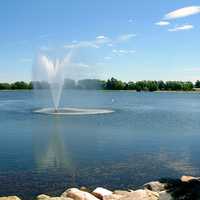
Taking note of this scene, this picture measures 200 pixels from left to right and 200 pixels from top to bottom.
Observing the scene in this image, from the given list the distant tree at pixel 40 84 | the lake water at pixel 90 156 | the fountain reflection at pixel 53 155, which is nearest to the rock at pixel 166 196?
the lake water at pixel 90 156

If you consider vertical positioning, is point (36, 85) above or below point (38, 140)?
above

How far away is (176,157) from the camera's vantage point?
87.1 ft

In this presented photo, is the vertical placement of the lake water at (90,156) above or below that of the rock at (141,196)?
below

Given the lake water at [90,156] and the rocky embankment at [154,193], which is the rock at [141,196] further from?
the lake water at [90,156]

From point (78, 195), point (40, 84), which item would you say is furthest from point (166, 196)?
point (40, 84)

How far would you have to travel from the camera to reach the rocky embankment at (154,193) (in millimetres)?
13906

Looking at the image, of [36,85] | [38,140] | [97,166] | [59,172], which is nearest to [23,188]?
[59,172]

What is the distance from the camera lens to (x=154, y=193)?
16422 millimetres

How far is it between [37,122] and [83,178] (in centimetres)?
2774

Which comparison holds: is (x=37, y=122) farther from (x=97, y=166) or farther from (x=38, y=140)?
(x=97, y=166)

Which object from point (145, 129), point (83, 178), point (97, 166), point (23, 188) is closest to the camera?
point (23, 188)

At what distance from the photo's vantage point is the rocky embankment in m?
13.9

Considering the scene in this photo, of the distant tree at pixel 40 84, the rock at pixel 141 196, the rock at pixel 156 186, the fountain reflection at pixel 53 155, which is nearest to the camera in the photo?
the rock at pixel 141 196

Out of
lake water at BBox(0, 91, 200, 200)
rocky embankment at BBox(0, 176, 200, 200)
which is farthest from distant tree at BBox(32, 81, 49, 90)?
rocky embankment at BBox(0, 176, 200, 200)
